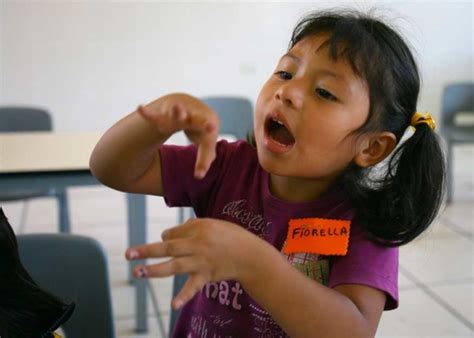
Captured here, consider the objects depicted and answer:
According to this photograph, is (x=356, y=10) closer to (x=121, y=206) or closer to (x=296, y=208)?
(x=296, y=208)

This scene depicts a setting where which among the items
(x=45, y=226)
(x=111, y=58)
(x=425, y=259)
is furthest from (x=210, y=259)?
(x=111, y=58)

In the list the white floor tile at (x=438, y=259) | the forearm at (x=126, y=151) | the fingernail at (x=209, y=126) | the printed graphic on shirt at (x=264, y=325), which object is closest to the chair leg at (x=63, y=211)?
the white floor tile at (x=438, y=259)

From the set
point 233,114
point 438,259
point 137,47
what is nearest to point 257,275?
point 233,114

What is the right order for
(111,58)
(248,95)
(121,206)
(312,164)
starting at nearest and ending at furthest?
(312,164) → (121,206) → (111,58) → (248,95)

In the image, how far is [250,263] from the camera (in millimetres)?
557

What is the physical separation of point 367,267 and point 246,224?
216 millimetres

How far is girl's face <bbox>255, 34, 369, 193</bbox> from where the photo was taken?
2.45 feet

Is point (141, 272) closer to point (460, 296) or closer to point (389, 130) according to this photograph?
point (389, 130)

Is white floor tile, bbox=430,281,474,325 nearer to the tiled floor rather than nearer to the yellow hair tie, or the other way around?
the tiled floor

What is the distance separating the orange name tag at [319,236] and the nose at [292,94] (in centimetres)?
19

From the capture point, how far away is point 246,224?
0.87 meters

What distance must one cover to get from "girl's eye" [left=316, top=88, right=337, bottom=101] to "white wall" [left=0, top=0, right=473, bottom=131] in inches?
109

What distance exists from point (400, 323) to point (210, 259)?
1.66m

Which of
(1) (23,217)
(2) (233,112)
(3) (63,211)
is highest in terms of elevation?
(2) (233,112)
